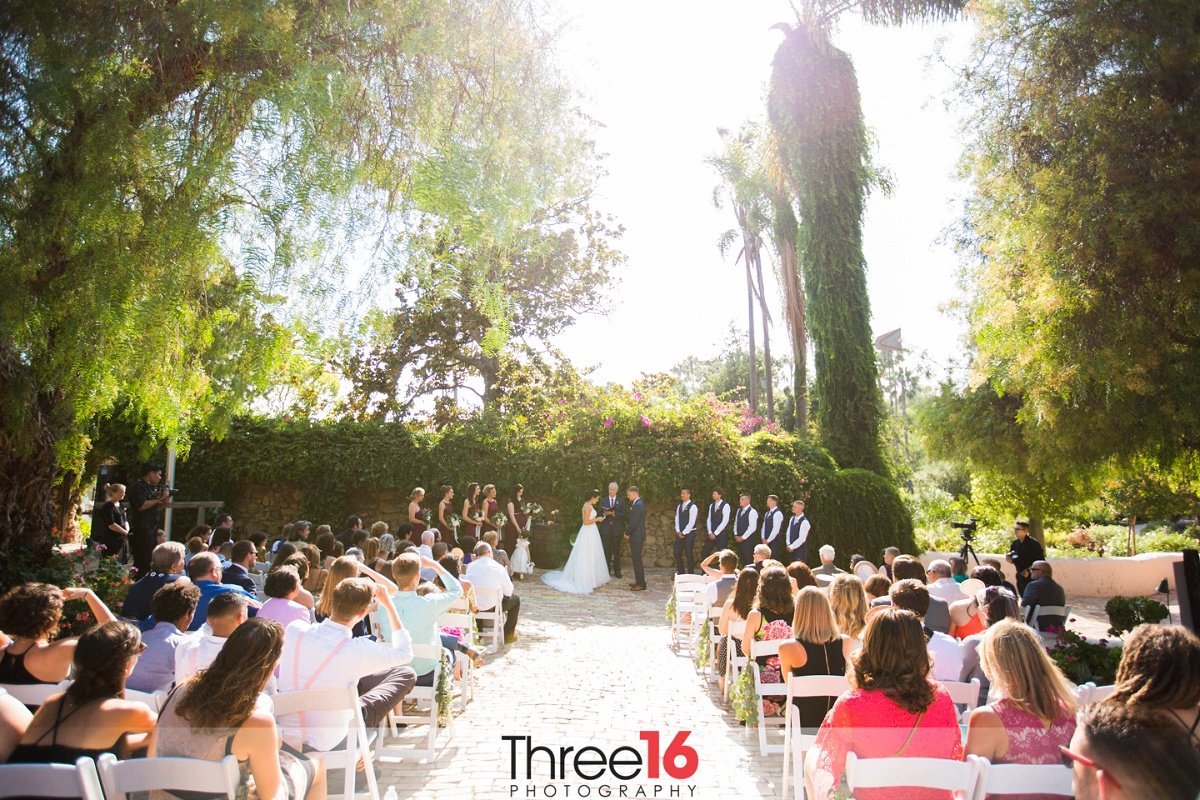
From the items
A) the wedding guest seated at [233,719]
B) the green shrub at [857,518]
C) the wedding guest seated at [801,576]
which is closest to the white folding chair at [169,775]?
the wedding guest seated at [233,719]

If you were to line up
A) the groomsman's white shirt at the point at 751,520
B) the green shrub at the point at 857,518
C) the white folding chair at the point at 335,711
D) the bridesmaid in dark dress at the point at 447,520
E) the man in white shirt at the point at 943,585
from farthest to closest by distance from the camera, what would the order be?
the green shrub at the point at 857,518 → the groomsman's white shirt at the point at 751,520 → the bridesmaid in dark dress at the point at 447,520 → the man in white shirt at the point at 943,585 → the white folding chair at the point at 335,711

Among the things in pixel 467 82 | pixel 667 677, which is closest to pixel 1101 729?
pixel 467 82

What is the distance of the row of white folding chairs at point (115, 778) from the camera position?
8.32ft

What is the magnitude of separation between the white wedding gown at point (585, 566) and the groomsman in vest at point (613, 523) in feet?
0.92

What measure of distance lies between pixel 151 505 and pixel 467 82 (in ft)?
27.4

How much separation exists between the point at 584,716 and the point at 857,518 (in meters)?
11.8

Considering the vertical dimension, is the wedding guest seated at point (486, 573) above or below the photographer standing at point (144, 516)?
below

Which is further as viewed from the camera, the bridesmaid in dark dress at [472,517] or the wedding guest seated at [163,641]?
the bridesmaid in dark dress at [472,517]

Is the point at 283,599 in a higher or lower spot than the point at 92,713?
higher

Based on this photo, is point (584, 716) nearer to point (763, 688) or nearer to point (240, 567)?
Result: point (763, 688)

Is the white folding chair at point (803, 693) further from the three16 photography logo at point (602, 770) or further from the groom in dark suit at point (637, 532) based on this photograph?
the groom in dark suit at point (637, 532)

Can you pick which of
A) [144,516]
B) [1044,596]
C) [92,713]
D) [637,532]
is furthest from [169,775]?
[637,532]

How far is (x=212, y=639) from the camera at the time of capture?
4070 mm

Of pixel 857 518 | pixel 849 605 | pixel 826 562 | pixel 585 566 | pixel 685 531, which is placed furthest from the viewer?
pixel 857 518
